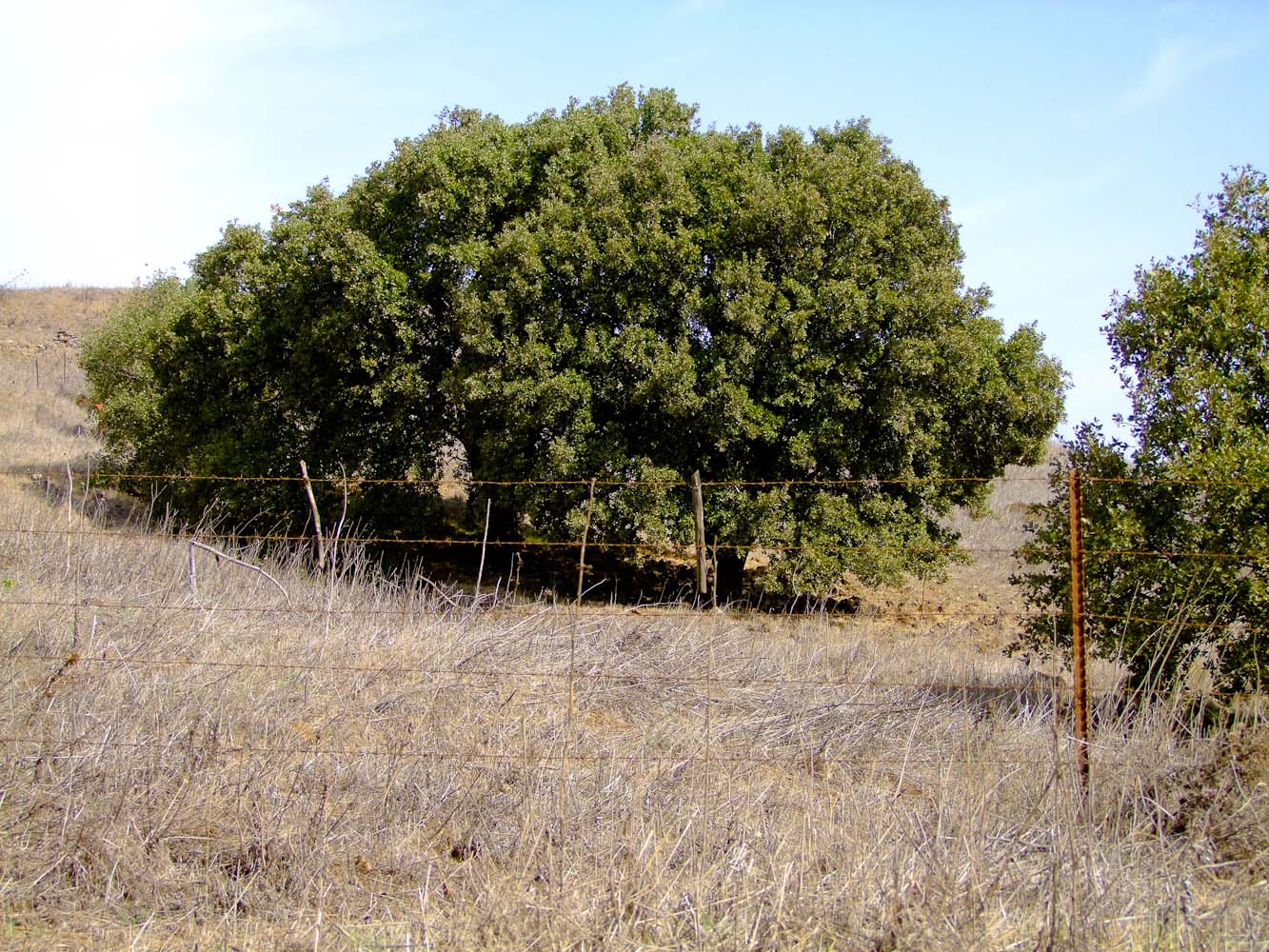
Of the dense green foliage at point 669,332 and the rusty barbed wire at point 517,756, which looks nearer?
the rusty barbed wire at point 517,756

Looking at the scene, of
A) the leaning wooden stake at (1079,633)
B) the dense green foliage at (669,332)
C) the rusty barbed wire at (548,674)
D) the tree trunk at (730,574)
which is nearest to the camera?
the leaning wooden stake at (1079,633)

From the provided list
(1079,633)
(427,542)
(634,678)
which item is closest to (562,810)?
(427,542)

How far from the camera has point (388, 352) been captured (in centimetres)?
1592

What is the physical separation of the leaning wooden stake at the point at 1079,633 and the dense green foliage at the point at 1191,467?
2594 millimetres

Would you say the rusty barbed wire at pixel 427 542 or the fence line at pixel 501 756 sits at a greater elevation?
the rusty barbed wire at pixel 427 542

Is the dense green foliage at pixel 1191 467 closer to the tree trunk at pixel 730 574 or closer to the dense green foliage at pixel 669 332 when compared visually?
the dense green foliage at pixel 669 332

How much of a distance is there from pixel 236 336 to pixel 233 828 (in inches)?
578

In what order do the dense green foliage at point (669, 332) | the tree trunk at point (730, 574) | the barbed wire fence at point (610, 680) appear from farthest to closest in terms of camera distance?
the tree trunk at point (730, 574) → the dense green foliage at point (669, 332) → the barbed wire fence at point (610, 680)

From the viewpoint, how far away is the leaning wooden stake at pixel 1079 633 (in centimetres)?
450

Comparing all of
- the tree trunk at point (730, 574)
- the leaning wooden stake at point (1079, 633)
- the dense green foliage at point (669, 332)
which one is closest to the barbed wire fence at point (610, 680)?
the leaning wooden stake at point (1079, 633)

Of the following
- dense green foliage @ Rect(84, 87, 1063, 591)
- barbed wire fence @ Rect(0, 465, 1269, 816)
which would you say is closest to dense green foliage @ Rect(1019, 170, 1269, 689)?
barbed wire fence @ Rect(0, 465, 1269, 816)

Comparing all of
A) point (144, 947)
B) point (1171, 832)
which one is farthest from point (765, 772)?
point (144, 947)

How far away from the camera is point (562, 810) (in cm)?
428

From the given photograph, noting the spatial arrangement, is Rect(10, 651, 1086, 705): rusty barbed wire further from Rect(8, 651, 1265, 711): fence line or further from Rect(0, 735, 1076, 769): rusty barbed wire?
Rect(0, 735, 1076, 769): rusty barbed wire
